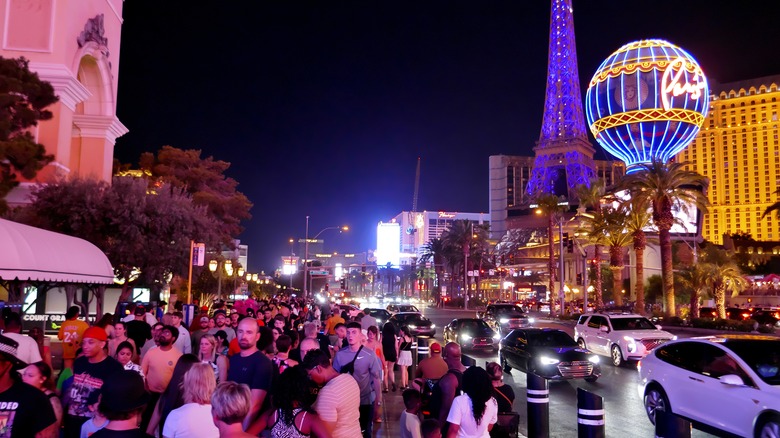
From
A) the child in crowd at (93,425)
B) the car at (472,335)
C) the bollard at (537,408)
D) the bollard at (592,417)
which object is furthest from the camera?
the car at (472,335)

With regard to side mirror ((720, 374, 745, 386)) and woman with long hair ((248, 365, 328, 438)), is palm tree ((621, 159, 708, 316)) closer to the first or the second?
side mirror ((720, 374, 745, 386))

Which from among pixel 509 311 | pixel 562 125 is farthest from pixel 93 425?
pixel 562 125

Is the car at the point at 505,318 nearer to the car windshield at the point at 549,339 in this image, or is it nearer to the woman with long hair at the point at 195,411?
the car windshield at the point at 549,339

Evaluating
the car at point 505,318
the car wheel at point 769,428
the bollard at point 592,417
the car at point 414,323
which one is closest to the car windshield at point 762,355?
the car wheel at point 769,428

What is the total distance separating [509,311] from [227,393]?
29758 millimetres

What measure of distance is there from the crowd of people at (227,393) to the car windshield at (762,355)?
380 cm

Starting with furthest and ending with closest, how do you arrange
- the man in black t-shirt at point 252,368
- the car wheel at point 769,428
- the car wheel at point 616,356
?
the car wheel at point 616,356
the car wheel at point 769,428
the man in black t-shirt at point 252,368

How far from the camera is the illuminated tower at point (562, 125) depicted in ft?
438

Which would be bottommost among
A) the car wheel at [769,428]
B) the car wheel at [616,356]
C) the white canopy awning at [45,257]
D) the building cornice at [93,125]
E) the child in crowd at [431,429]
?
the car wheel at [616,356]

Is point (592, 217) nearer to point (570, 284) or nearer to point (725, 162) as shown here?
point (570, 284)

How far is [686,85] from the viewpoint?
78312 millimetres

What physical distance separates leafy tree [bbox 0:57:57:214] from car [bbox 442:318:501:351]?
15.2m

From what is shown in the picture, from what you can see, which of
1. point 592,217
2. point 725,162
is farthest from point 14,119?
point 725,162

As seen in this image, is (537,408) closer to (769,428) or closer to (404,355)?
(769,428)
